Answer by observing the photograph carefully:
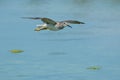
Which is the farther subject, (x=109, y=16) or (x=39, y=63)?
(x=109, y=16)

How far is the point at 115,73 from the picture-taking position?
11281 millimetres

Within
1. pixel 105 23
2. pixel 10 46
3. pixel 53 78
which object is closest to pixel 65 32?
pixel 105 23

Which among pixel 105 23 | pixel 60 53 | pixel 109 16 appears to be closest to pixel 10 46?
pixel 60 53

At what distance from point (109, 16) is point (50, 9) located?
1.78m

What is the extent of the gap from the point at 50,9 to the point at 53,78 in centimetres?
740

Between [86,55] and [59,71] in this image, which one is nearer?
[59,71]

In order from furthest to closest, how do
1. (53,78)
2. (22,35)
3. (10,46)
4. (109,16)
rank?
1. (109,16)
2. (22,35)
3. (10,46)
4. (53,78)

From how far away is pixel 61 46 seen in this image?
13414 millimetres

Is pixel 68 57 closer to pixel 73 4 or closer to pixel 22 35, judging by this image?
pixel 22 35

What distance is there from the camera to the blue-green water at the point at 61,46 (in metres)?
11.4

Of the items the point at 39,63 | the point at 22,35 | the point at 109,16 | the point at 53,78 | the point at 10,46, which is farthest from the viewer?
the point at 109,16

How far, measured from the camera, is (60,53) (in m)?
12.9

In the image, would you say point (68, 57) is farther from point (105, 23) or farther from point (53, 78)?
point (105, 23)

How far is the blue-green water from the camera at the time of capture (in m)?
11.4
